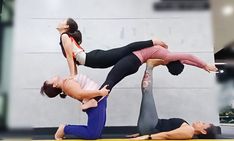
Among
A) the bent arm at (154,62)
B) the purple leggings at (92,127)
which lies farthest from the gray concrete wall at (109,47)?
the purple leggings at (92,127)

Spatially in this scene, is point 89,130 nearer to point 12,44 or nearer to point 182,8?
point 12,44

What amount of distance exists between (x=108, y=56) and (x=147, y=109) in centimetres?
60

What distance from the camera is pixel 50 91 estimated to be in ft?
8.30

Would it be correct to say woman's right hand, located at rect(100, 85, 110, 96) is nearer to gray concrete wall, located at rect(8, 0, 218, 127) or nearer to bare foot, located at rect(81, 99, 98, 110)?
bare foot, located at rect(81, 99, 98, 110)

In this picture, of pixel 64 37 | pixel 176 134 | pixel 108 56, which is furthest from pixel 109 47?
pixel 176 134

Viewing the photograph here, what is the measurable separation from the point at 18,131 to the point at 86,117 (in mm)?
616

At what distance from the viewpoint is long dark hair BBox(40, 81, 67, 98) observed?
8.21ft

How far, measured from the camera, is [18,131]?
224 cm

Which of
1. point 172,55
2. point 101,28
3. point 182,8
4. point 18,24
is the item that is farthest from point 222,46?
point 18,24

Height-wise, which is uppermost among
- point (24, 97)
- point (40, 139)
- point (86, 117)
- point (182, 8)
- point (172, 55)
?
point (182, 8)

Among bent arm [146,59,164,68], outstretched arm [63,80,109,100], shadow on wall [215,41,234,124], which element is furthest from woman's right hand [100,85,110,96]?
shadow on wall [215,41,234,124]

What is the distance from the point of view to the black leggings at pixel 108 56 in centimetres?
255

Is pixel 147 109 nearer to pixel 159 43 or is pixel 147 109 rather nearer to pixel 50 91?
pixel 159 43

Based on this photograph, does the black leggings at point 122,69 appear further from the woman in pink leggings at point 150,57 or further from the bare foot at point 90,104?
the bare foot at point 90,104
